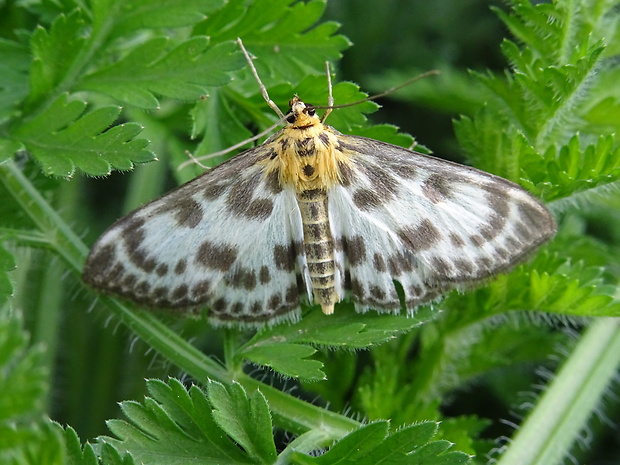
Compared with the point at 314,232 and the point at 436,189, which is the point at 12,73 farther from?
the point at 436,189

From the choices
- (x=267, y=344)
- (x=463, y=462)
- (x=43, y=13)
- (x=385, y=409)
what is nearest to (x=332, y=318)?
(x=267, y=344)

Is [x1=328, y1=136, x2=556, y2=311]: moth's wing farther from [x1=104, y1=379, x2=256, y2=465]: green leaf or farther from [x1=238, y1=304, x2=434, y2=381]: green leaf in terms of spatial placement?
[x1=104, y1=379, x2=256, y2=465]: green leaf

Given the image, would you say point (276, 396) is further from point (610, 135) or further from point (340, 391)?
point (610, 135)

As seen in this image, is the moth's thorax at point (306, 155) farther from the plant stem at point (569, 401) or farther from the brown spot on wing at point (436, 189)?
Answer: the plant stem at point (569, 401)

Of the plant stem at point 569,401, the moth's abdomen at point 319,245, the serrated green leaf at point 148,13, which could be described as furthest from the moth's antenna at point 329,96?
the plant stem at point 569,401

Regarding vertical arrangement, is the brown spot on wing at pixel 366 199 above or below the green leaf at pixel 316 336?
above

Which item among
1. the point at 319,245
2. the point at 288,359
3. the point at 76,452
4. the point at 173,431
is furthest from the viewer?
the point at 319,245

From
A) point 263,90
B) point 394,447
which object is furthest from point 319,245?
point 394,447
